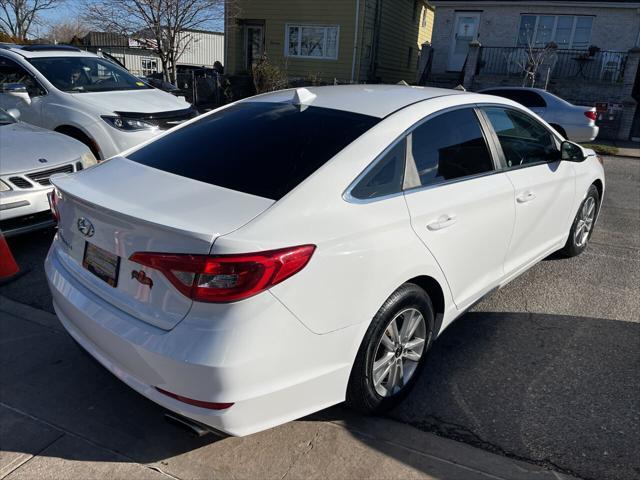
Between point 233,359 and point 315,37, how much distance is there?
20959 millimetres

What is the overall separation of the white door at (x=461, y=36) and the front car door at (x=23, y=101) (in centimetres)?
1748

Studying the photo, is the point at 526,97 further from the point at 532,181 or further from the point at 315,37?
the point at 315,37

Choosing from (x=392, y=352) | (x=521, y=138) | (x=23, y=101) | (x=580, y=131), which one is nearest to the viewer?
(x=392, y=352)

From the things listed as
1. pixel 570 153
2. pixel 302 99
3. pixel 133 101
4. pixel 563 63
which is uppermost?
pixel 563 63

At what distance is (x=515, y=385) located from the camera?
10.7 ft

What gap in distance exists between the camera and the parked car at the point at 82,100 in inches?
271

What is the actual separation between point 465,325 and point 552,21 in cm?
1976

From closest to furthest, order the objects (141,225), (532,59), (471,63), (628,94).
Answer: (141,225) < (628,94) < (532,59) < (471,63)

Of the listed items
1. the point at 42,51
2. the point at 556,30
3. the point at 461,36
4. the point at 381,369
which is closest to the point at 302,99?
the point at 381,369

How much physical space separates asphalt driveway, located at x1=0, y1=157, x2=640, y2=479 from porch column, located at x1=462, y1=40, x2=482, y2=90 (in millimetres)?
16113

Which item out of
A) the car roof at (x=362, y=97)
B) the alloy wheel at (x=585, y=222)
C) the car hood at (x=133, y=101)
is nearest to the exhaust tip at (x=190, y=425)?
the car roof at (x=362, y=97)

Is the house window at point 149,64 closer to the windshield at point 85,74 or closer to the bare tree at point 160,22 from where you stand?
the bare tree at point 160,22

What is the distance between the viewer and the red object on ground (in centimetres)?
452

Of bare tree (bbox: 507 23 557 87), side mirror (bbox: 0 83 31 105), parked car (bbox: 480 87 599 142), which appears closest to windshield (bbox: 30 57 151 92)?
side mirror (bbox: 0 83 31 105)
